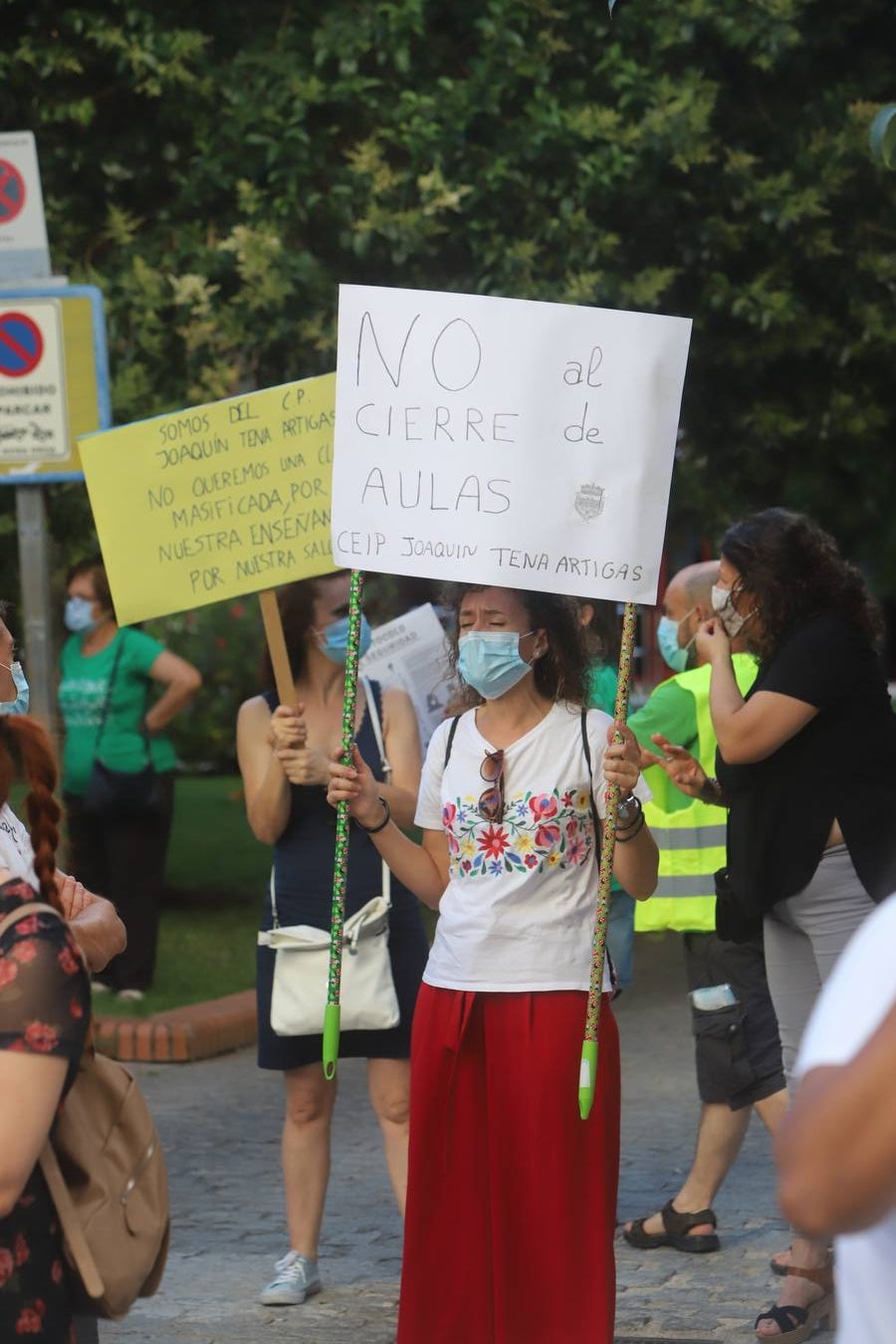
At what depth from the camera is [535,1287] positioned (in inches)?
164

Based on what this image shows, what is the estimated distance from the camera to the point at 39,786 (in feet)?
10.2

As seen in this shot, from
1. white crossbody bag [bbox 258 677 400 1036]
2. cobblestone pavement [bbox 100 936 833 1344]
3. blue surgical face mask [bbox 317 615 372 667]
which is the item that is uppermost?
blue surgical face mask [bbox 317 615 372 667]

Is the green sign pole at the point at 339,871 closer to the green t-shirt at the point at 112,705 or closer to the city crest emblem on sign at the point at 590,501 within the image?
the city crest emblem on sign at the point at 590,501

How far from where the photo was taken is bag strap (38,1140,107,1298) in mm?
2717

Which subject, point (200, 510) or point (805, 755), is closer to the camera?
point (805, 755)

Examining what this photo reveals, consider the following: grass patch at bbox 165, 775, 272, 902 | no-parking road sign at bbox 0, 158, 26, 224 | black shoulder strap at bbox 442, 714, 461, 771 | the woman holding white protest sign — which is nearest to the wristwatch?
the woman holding white protest sign

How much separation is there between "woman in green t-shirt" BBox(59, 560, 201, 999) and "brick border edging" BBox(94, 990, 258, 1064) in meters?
0.53

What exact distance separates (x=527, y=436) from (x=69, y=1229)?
209 centimetres

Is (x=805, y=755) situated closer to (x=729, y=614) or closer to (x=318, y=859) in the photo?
(x=729, y=614)

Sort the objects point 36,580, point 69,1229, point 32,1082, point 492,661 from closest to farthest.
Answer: point 32,1082 < point 69,1229 < point 492,661 < point 36,580

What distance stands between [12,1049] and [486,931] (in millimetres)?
1838

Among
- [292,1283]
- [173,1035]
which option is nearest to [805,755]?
[292,1283]

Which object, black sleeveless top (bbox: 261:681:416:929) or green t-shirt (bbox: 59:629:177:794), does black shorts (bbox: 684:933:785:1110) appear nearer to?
Answer: black sleeveless top (bbox: 261:681:416:929)

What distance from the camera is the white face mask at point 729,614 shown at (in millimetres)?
4949
